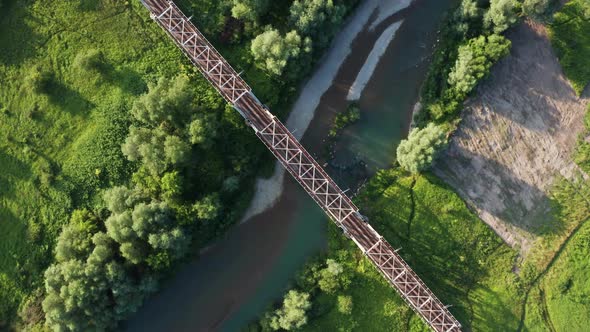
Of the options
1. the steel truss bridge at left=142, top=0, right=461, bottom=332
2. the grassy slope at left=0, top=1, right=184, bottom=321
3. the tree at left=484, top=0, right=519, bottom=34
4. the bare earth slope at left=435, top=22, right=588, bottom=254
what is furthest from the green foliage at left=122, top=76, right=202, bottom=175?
the tree at left=484, top=0, right=519, bottom=34

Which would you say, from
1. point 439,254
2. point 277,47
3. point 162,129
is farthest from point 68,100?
point 439,254

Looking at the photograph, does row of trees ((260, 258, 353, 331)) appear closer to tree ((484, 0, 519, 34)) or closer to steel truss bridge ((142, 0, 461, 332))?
steel truss bridge ((142, 0, 461, 332))

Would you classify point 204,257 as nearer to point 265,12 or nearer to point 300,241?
point 300,241

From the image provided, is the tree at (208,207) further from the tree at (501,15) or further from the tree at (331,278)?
the tree at (501,15)

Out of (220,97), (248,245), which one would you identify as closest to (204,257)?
(248,245)

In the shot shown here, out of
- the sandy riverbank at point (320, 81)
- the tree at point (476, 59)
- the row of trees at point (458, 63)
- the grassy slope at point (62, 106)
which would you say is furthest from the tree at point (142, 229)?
the tree at point (476, 59)

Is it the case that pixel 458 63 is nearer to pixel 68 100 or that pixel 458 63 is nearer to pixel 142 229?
pixel 142 229
